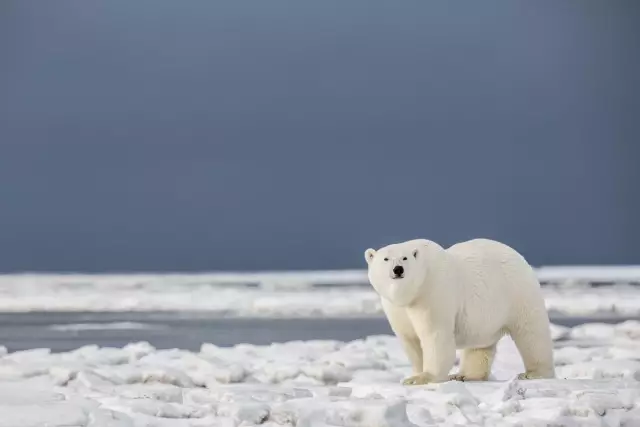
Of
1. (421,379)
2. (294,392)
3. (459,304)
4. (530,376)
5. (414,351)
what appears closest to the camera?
(294,392)

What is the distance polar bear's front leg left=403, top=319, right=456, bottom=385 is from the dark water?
2681mm

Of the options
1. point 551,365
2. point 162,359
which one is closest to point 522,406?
point 551,365

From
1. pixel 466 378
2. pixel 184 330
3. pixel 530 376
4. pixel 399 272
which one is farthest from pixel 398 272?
pixel 184 330

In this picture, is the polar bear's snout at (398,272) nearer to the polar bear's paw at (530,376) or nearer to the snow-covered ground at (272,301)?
the polar bear's paw at (530,376)

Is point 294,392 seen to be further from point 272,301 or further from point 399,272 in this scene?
point 272,301

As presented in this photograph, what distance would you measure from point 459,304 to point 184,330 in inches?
172

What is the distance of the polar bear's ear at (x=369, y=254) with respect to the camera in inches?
145

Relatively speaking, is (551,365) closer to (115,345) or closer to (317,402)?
(317,402)

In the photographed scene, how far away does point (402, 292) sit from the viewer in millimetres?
3506

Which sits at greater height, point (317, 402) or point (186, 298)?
point (186, 298)

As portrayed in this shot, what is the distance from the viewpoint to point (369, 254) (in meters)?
3.70

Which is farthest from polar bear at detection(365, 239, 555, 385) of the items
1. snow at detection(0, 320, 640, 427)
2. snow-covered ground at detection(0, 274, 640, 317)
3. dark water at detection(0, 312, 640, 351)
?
snow-covered ground at detection(0, 274, 640, 317)

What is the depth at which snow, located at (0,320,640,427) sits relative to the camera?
275 cm

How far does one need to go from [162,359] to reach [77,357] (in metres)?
0.49
